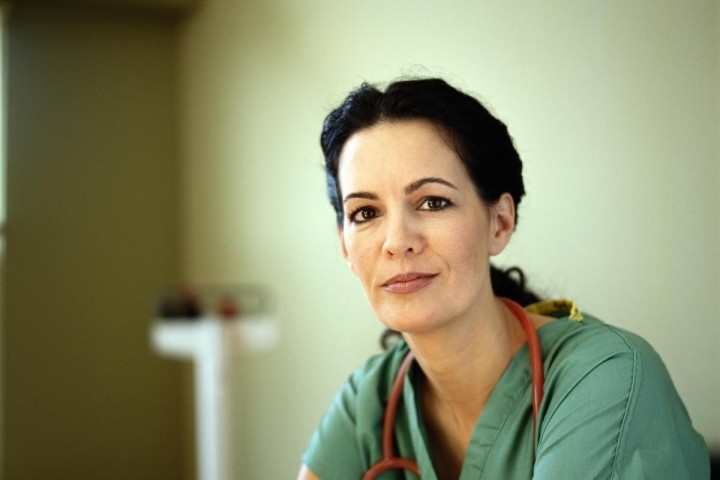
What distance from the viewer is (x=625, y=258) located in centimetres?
114

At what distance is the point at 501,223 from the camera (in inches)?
42.8

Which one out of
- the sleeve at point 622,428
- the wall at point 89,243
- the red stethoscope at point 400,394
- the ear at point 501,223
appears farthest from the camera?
the wall at point 89,243

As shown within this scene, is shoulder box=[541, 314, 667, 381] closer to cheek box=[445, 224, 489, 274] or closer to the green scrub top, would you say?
the green scrub top

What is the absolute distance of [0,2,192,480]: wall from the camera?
10.4ft

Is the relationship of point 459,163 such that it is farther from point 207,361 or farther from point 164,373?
point 164,373

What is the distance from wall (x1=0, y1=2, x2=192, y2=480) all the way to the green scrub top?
7.87 feet

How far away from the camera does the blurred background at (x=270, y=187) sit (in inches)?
42.5

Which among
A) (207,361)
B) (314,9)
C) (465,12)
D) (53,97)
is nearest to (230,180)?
(207,361)

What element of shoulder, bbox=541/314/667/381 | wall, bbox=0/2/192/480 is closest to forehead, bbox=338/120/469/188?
shoulder, bbox=541/314/667/381

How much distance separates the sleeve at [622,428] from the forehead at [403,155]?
1.14 ft

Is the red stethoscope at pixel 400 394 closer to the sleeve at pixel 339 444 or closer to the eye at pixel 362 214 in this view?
the sleeve at pixel 339 444

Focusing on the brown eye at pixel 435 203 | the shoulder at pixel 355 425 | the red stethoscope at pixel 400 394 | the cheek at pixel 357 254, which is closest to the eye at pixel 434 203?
the brown eye at pixel 435 203

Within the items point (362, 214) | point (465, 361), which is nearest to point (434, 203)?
point (362, 214)

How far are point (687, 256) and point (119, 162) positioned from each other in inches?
114
